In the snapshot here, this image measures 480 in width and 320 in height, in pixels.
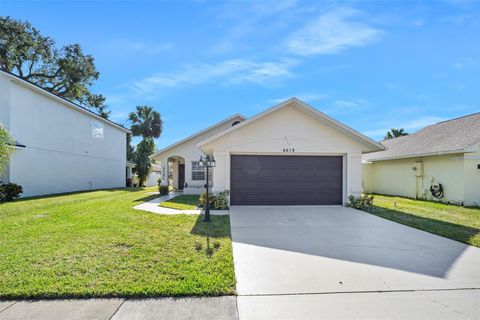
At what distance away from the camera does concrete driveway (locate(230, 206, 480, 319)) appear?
11.4ft

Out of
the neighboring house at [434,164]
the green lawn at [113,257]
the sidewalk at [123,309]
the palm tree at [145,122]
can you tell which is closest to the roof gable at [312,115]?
the green lawn at [113,257]

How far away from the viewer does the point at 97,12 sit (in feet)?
32.8

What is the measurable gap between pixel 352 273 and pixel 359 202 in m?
8.03

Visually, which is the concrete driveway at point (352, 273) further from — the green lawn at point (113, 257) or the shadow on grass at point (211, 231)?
the green lawn at point (113, 257)

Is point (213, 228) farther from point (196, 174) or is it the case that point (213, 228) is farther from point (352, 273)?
point (196, 174)

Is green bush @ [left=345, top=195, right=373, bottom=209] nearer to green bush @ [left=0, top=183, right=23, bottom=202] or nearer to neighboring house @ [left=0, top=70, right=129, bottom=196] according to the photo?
green bush @ [left=0, top=183, right=23, bottom=202]

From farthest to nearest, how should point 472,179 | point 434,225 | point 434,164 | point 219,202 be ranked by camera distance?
1. point 434,164
2. point 472,179
3. point 219,202
4. point 434,225

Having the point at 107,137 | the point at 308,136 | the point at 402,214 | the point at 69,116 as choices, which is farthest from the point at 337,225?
the point at 107,137

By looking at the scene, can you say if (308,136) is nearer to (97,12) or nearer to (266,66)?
(266,66)

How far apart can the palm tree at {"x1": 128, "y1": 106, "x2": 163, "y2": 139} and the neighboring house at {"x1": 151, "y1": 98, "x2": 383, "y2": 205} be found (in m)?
23.0

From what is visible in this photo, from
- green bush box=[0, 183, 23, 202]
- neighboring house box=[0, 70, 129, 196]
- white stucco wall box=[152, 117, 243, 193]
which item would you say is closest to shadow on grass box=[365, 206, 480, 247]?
white stucco wall box=[152, 117, 243, 193]

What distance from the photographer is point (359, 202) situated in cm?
1183

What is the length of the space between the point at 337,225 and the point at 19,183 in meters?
16.7

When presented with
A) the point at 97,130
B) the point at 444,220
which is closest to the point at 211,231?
the point at 444,220
